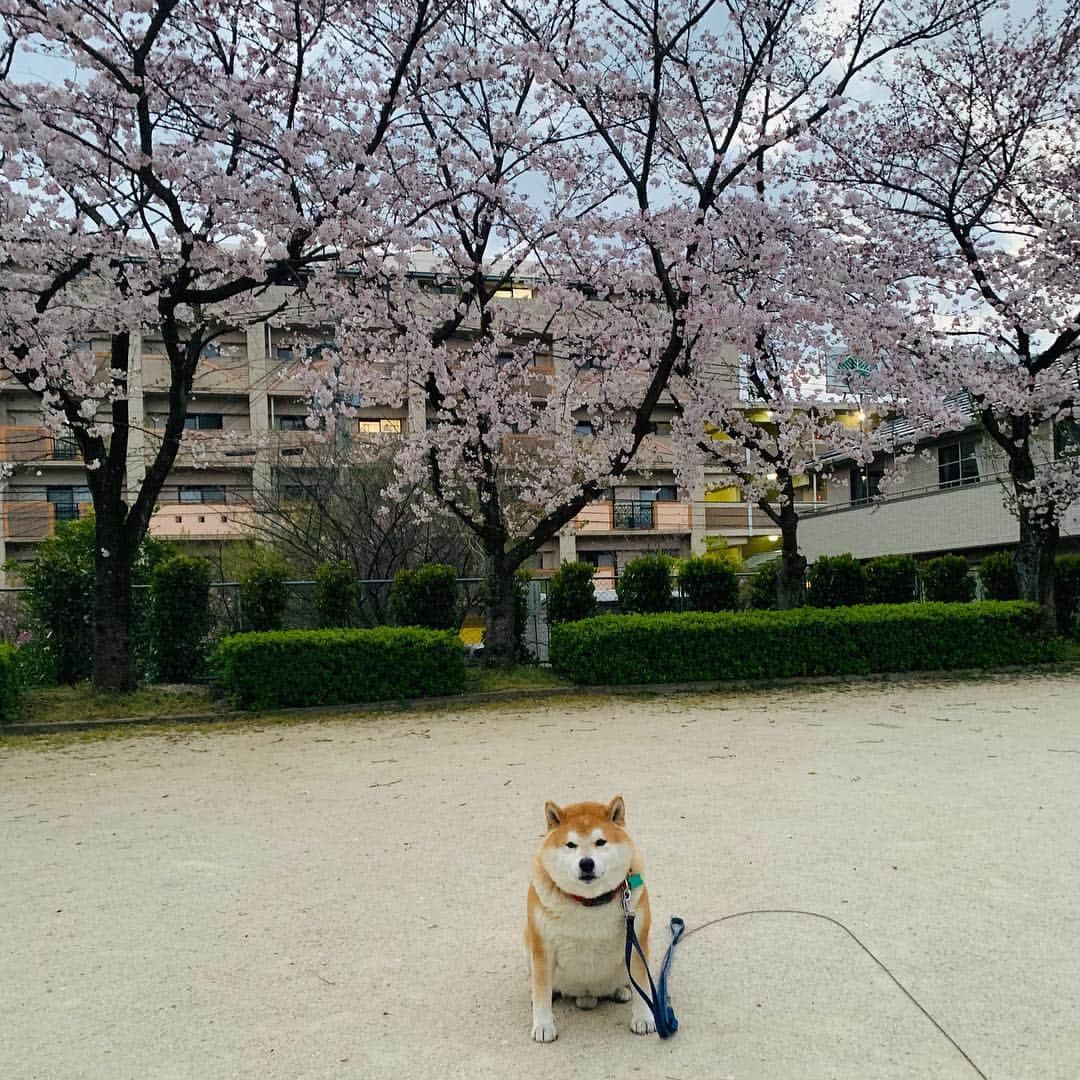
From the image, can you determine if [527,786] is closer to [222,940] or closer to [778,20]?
[222,940]

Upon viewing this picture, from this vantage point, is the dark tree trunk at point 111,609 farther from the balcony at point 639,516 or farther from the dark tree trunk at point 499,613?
the balcony at point 639,516

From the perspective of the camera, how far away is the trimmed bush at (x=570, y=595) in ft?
42.0

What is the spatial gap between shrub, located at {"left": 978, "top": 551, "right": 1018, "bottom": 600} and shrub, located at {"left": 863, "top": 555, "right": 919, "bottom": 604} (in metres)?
1.30

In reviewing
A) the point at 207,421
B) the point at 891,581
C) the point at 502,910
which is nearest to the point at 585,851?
the point at 502,910

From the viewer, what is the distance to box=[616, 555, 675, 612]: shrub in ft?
44.4

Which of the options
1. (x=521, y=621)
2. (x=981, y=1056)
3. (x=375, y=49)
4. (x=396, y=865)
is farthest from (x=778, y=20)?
(x=981, y=1056)

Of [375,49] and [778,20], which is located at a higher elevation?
[778,20]

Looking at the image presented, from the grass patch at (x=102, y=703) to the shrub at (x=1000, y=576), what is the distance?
12671 millimetres

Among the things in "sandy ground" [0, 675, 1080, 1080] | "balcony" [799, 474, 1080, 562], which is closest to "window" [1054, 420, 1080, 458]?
"balcony" [799, 474, 1080, 562]

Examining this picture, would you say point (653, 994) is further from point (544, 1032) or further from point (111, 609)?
point (111, 609)

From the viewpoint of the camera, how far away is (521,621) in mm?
12570

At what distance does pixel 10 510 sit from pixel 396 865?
29544mm

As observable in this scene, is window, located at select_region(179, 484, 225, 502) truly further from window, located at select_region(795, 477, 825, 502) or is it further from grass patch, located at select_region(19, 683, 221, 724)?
window, located at select_region(795, 477, 825, 502)

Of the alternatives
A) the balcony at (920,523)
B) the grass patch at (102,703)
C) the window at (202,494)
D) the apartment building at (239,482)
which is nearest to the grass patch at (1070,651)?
the balcony at (920,523)
